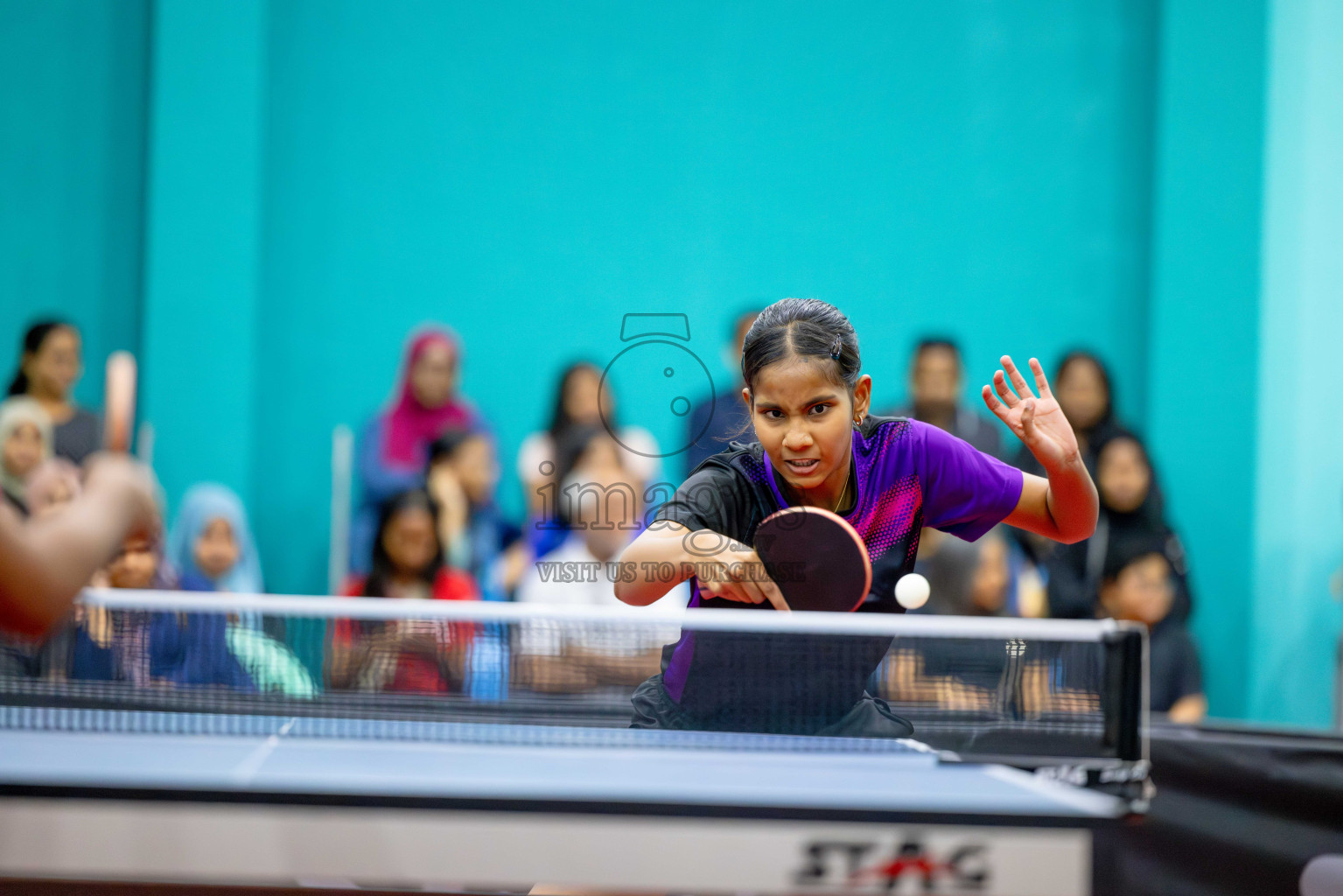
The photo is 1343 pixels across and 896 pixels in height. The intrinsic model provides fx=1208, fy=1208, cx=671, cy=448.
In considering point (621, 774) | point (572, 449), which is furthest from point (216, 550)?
point (621, 774)

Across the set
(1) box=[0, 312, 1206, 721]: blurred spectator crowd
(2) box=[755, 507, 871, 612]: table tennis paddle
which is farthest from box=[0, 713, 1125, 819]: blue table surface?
(2) box=[755, 507, 871, 612]: table tennis paddle

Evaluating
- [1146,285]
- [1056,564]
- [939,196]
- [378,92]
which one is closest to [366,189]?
[378,92]

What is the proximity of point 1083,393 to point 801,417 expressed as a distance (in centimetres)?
104

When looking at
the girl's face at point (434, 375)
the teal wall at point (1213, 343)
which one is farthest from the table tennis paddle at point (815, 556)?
the girl's face at point (434, 375)

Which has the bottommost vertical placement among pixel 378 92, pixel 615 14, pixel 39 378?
pixel 39 378

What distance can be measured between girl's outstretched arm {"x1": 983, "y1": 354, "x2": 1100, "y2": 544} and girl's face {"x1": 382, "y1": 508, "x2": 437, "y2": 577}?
2.79 m

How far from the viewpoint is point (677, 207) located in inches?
207

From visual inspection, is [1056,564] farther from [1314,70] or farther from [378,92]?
[378,92]

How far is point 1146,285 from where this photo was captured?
5508mm

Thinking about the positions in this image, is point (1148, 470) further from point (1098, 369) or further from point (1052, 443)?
point (1052, 443)

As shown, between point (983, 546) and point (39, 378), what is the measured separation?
4.91 metres

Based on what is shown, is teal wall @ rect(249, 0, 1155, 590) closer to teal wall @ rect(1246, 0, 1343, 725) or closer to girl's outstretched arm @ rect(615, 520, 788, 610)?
teal wall @ rect(1246, 0, 1343, 725)

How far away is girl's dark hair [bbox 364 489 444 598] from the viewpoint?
4.01m

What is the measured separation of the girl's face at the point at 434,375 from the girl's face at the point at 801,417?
388 centimetres
